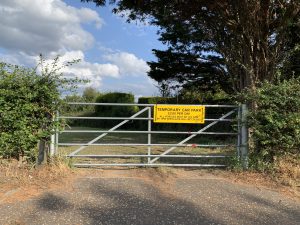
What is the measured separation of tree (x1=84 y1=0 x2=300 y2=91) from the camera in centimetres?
1171

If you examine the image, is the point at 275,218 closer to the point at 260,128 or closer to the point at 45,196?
the point at 260,128

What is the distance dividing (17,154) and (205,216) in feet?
14.0

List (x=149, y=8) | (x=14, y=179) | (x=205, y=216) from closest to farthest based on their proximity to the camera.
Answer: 1. (x=205, y=216)
2. (x=14, y=179)
3. (x=149, y=8)

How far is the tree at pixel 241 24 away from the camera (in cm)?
1171

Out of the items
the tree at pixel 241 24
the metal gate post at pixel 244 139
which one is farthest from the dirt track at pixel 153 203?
the tree at pixel 241 24

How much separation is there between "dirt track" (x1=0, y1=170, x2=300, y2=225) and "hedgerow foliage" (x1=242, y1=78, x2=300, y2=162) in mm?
1107

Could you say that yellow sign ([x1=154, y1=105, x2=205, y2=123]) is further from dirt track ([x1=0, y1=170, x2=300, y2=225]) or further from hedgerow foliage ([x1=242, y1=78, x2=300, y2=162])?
dirt track ([x1=0, y1=170, x2=300, y2=225])

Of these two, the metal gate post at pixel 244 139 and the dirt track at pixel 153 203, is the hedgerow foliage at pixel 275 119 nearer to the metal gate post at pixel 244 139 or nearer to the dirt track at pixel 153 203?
the metal gate post at pixel 244 139

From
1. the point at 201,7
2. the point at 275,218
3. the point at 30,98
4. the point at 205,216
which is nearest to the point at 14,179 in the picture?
the point at 30,98

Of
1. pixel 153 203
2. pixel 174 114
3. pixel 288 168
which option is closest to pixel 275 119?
pixel 288 168

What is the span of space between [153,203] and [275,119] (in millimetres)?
3297

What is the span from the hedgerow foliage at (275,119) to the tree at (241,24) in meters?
1.96

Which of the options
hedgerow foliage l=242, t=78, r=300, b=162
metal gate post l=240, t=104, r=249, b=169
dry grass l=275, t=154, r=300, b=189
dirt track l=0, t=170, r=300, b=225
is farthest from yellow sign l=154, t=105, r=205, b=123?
dry grass l=275, t=154, r=300, b=189

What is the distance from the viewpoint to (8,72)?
822 centimetres
